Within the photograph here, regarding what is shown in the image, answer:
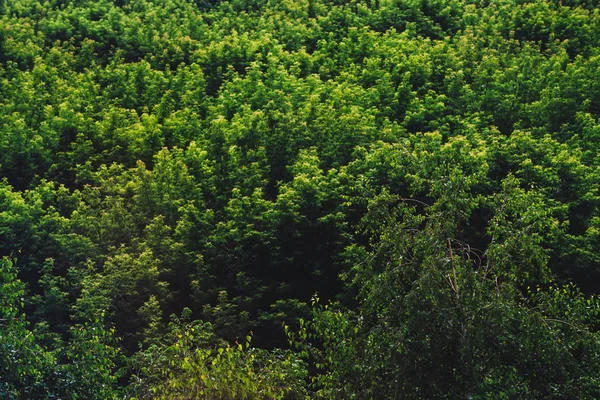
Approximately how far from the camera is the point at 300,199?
19.9 meters

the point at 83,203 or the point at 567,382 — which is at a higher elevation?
the point at 567,382

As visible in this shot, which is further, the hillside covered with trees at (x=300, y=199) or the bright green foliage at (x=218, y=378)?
the bright green foliage at (x=218, y=378)

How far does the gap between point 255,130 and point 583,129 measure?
8.81 metres

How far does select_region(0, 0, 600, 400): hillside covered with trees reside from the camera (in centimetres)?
944

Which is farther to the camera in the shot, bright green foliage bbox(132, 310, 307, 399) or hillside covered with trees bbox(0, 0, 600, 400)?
bright green foliage bbox(132, 310, 307, 399)

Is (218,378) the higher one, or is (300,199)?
(300,199)

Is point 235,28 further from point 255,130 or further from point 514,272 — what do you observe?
point 514,272

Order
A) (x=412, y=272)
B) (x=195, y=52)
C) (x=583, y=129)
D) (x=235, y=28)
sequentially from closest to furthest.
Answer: (x=412, y=272), (x=583, y=129), (x=195, y=52), (x=235, y=28)

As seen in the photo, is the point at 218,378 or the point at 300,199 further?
the point at 300,199

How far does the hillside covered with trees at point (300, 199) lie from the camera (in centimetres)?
944

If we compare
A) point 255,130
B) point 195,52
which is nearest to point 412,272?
point 255,130

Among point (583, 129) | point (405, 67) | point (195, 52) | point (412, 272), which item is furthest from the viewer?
point (195, 52)

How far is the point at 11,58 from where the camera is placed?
29.9 metres

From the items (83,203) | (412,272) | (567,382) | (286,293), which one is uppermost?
(412,272)
